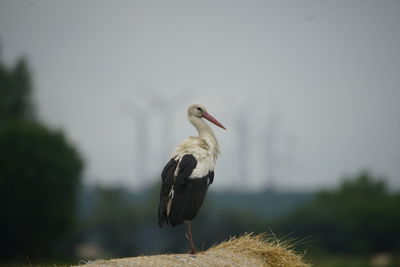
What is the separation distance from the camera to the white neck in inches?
521

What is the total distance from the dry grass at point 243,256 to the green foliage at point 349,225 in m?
59.5

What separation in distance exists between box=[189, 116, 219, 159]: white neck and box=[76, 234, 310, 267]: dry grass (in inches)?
73.2

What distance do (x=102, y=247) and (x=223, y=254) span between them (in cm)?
6430

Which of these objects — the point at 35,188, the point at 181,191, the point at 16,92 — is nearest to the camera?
the point at 181,191

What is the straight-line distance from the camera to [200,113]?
46.6 feet

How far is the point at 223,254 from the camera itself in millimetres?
12117

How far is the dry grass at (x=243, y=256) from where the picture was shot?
11422 mm

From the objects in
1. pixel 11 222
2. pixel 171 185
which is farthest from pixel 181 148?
pixel 11 222

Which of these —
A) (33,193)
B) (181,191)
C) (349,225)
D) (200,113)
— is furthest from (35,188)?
(181,191)

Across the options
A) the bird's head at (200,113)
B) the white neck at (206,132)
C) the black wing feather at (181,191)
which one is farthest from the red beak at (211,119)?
the black wing feather at (181,191)

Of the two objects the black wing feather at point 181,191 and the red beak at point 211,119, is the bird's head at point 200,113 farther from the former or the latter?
the black wing feather at point 181,191

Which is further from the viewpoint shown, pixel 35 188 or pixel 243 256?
pixel 35 188

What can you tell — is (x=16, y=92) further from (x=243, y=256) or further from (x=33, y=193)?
(x=243, y=256)

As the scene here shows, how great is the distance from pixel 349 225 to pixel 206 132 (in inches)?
2529
